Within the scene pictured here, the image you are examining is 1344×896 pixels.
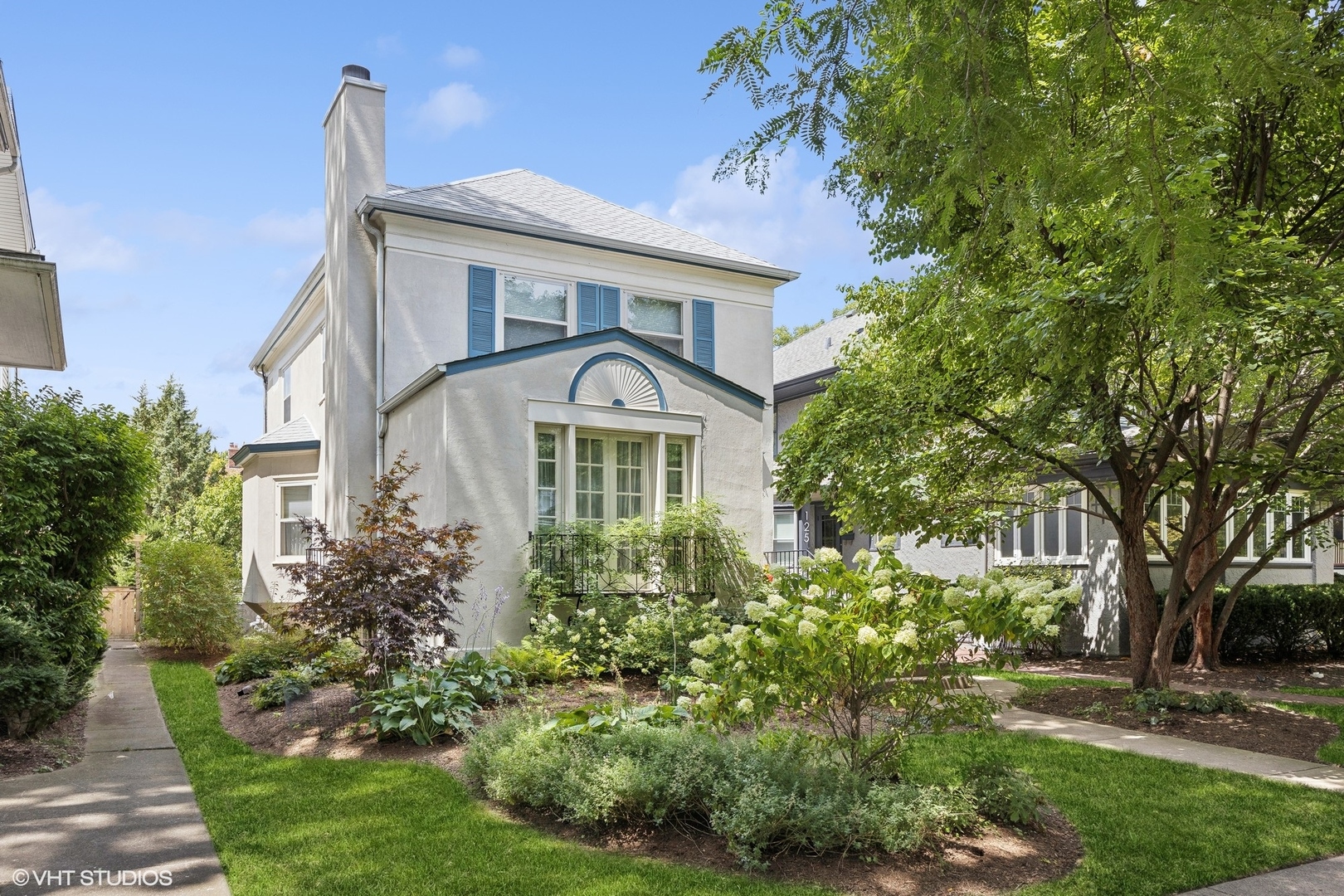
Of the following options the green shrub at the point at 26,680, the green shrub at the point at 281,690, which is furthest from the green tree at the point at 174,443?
the green shrub at the point at 26,680

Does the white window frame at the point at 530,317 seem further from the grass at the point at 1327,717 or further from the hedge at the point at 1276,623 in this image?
the hedge at the point at 1276,623

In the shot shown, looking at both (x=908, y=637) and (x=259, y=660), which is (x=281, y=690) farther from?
(x=908, y=637)

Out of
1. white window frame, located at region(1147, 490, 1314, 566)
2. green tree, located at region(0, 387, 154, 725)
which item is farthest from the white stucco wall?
white window frame, located at region(1147, 490, 1314, 566)

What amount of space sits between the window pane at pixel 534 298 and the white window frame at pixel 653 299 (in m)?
1.06

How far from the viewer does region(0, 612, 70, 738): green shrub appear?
A: 7348 mm

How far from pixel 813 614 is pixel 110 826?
14.4ft

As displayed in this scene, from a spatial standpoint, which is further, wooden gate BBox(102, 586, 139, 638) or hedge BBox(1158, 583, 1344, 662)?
wooden gate BBox(102, 586, 139, 638)

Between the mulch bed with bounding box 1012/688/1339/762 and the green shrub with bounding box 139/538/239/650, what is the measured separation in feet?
39.4

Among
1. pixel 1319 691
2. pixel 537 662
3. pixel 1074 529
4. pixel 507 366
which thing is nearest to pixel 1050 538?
pixel 1074 529

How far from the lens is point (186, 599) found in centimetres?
1449

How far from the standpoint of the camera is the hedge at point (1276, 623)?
15148mm

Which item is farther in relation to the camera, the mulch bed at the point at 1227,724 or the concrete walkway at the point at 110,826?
the mulch bed at the point at 1227,724

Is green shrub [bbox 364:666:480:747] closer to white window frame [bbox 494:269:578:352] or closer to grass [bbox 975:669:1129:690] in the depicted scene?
grass [bbox 975:669:1129:690]

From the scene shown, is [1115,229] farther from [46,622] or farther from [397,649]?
[46,622]
